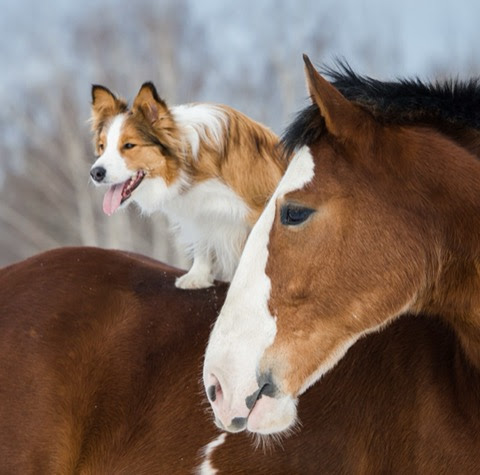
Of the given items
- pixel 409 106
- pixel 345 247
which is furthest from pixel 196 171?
pixel 345 247

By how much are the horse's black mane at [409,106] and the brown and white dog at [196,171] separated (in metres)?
1.46

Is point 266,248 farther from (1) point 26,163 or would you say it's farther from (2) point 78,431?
(1) point 26,163

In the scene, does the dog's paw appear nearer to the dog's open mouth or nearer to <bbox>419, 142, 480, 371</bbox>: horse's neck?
the dog's open mouth

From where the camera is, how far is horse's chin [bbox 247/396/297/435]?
292cm

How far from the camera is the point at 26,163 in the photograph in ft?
81.1

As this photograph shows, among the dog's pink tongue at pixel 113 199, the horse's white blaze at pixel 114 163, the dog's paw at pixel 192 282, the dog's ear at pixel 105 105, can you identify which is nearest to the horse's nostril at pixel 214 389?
the dog's paw at pixel 192 282

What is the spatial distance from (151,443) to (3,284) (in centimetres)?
112

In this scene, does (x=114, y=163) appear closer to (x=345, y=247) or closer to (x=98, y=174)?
(x=98, y=174)

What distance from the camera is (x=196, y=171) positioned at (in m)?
5.01

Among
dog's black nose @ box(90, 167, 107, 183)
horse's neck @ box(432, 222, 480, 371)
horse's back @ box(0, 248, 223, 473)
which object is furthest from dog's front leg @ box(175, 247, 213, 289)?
horse's neck @ box(432, 222, 480, 371)

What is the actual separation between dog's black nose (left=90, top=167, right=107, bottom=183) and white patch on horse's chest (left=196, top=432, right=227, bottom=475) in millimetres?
2070

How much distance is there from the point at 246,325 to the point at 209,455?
3.14 ft

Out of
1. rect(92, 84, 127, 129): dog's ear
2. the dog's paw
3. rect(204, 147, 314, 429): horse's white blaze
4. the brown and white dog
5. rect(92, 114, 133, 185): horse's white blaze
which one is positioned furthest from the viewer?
rect(92, 84, 127, 129): dog's ear

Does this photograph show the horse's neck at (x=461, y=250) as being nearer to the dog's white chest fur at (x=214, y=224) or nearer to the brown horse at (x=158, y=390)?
the brown horse at (x=158, y=390)
